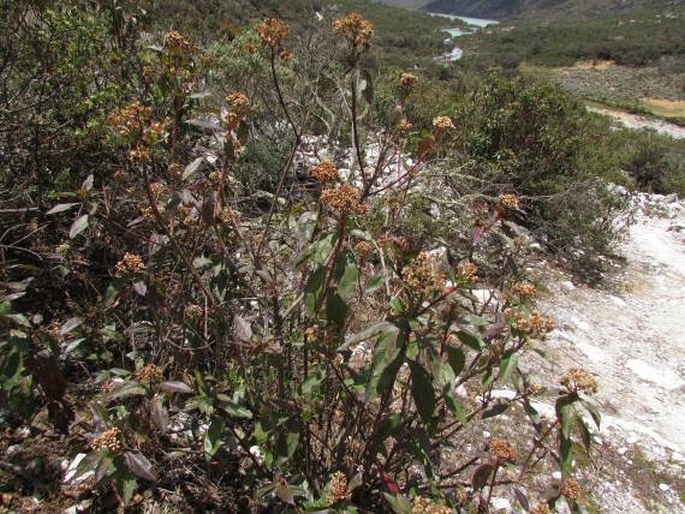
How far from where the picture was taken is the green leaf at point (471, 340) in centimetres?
115

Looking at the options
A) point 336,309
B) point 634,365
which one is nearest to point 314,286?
point 336,309

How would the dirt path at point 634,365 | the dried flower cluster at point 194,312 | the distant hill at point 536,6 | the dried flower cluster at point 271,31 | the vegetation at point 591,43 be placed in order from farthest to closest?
the distant hill at point 536,6 → the vegetation at point 591,43 → the dirt path at point 634,365 → the dried flower cluster at point 194,312 → the dried flower cluster at point 271,31

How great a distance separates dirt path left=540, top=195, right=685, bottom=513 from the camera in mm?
2570

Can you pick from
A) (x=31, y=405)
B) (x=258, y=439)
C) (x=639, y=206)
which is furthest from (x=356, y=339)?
(x=639, y=206)

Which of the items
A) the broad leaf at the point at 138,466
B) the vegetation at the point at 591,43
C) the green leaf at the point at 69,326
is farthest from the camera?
the vegetation at the point at 591,43

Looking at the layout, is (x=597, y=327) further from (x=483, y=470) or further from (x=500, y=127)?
(x=483, y=470)

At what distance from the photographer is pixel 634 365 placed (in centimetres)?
369

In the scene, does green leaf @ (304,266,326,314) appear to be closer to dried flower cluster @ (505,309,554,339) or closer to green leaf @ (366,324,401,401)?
green leaf @ (366,324,401,401)

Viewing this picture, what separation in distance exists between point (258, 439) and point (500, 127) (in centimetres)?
524

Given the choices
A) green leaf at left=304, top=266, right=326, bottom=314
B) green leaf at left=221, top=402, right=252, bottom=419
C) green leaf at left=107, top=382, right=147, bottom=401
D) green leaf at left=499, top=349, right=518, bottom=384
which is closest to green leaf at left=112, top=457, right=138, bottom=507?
green leaf at left=107, top=382, right=147, bottom=401

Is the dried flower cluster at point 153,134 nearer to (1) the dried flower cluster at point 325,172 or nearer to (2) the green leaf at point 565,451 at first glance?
(1) the dried flower cluster at point 325,172

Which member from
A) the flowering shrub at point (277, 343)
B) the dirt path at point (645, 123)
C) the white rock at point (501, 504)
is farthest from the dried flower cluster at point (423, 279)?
the dirt path at point (645, 123)

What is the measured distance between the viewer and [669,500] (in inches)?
99.1

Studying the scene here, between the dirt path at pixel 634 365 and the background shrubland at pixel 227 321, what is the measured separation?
31 centimetres
